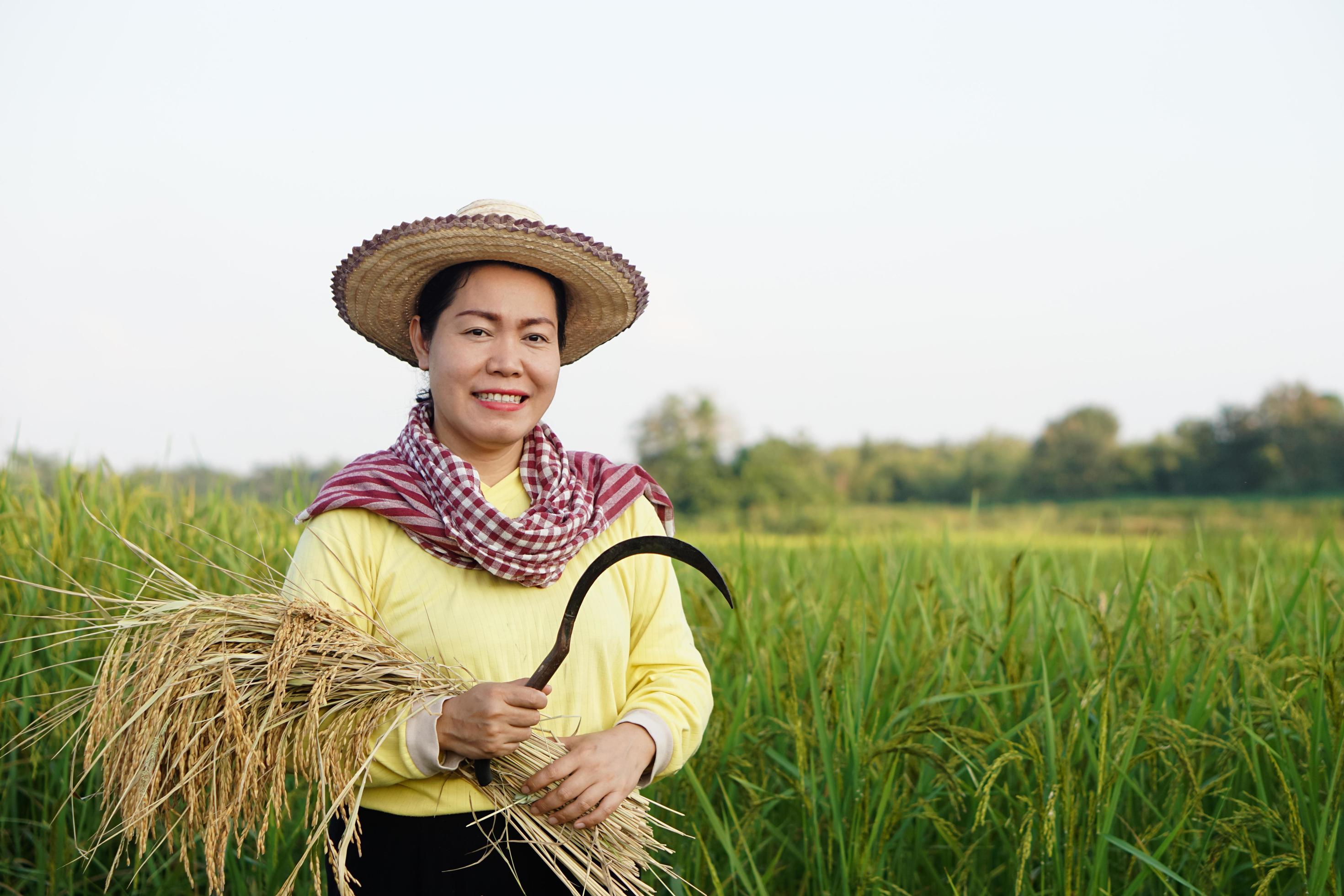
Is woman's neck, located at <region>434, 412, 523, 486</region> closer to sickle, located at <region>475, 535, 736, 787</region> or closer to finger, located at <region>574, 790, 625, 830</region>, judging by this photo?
sickle, located at <region>475, 535, 736, 787</region>

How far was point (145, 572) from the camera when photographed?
3.96 metres

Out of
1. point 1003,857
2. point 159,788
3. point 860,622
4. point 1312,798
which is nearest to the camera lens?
point 159,788

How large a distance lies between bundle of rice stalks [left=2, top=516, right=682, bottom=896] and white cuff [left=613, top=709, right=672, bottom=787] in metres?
0.08

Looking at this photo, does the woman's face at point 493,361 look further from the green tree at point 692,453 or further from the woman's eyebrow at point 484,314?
the green tree at point 692,453

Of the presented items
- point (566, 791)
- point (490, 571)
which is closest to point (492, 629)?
Result: point (490, 571)

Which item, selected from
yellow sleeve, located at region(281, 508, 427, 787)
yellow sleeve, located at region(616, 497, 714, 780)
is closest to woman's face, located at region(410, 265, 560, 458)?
yellow sleeve, located at region(281, 508, 427, 787)

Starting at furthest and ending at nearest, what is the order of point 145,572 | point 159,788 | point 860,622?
point 145,572
point 860,622
point 159,788

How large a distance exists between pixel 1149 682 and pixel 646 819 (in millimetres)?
1431

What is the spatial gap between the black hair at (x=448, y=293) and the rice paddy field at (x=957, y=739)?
64cm

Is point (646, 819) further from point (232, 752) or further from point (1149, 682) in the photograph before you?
point (1149, 682)

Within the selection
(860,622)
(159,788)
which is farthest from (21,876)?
(860,622)

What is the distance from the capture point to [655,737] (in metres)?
1.77

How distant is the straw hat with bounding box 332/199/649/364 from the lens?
6.21ft

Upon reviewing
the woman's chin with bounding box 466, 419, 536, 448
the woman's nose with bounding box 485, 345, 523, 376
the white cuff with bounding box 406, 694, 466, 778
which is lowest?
the white cuff with bounding box 406, 694, 466, 778
